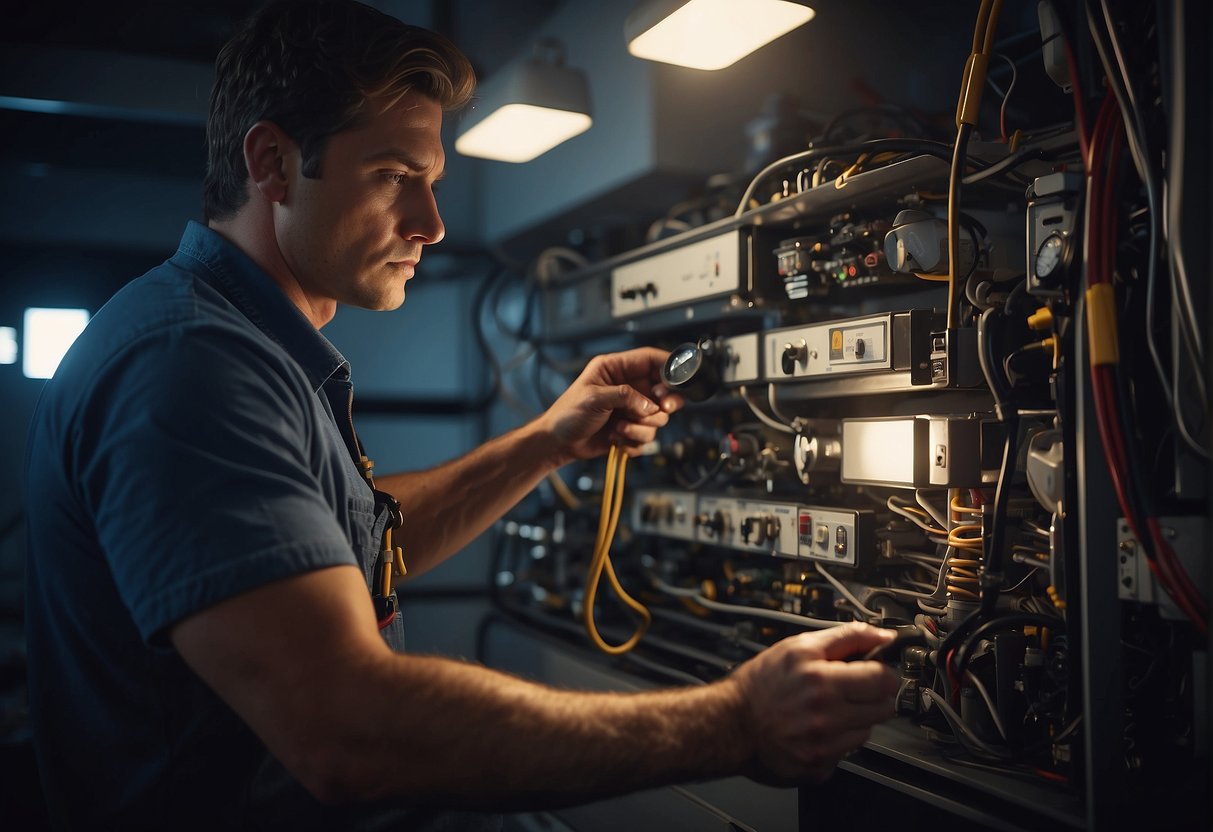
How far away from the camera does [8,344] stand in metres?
3.09

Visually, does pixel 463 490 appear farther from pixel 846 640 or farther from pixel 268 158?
pixel 846 640

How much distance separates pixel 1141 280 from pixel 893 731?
0.80 metres

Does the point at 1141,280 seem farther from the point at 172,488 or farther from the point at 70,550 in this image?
the point at 70,550

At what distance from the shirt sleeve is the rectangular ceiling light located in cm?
127

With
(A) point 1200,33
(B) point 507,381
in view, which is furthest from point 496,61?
(A) point 1200,33

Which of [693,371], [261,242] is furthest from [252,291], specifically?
[693,371]

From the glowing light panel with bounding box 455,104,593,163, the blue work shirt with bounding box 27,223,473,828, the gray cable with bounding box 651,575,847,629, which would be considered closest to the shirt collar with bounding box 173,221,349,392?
the blue work shirt with bounding box 27,223,473,828

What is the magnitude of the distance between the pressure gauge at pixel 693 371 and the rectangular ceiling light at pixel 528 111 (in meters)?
0.76

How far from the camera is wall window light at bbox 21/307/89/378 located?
3092mm

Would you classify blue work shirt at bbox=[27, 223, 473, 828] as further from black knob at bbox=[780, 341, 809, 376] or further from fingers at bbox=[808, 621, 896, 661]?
black knob at bbox=[780, 341, 809, 376]

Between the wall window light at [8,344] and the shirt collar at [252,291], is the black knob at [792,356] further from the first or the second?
the wall window light at [8,344]

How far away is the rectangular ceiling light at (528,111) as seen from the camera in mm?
2137

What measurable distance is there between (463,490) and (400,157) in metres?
0.76

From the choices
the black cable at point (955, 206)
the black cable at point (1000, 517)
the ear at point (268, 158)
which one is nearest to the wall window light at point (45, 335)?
the ear at point (268, 158)
